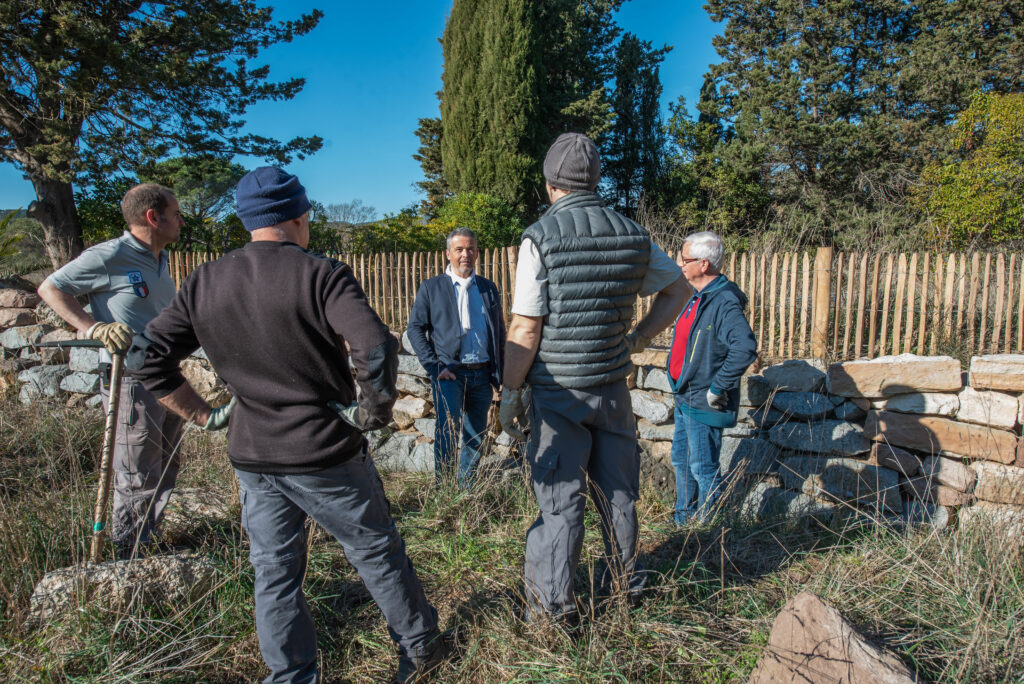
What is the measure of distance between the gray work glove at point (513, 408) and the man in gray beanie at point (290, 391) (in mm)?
531

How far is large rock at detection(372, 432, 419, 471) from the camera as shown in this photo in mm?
5008

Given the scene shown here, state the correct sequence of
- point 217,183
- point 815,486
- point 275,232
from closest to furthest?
1. point 275,232
2. point 815,486
3. point 217,183

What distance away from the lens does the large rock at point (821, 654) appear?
1674 mm

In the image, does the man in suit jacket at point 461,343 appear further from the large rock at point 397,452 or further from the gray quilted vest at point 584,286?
the gray quilted vest at point 584,286

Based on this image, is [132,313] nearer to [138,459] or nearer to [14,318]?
[138,459]

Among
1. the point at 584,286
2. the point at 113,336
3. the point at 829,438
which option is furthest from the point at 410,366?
the point at 584,286

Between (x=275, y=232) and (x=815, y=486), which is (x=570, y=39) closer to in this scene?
(x=815, y=486)

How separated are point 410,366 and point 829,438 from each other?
11.5 feet

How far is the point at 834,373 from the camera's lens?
4055 mm

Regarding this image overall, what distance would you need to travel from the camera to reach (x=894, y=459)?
12.9 feet

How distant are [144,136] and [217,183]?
41.5ft

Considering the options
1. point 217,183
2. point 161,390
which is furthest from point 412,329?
point 217,183

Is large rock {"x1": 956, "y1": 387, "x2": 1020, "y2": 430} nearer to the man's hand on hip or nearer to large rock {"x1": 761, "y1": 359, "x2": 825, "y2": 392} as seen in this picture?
large rock {"x1": 761, "y1": 359, "x2": 825, "y2": 392}

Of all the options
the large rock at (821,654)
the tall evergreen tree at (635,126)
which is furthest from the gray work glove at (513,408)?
the tall evergreen tree at (635,126)
